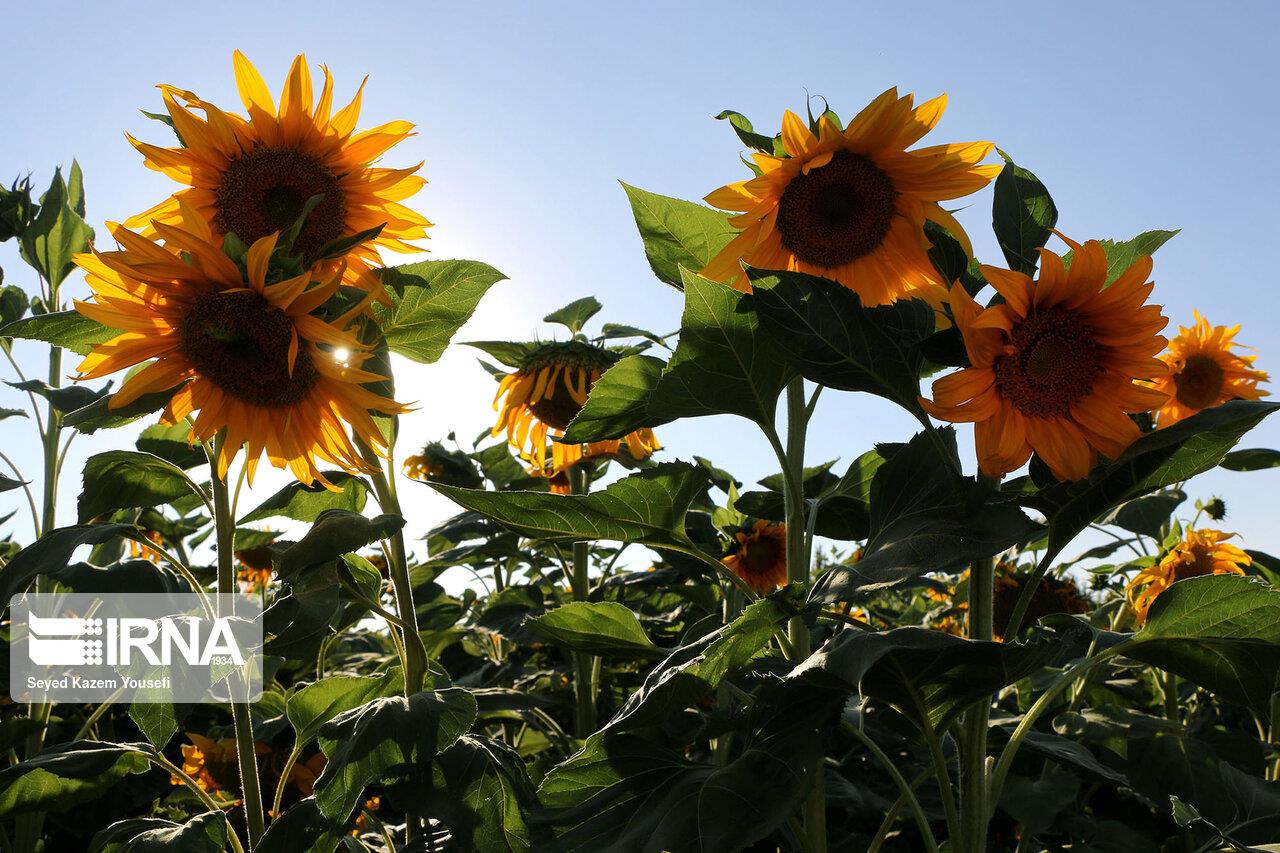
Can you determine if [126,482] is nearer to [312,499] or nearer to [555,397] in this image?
[312,499]

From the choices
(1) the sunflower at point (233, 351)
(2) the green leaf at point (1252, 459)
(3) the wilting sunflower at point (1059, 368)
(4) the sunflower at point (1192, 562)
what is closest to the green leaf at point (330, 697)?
(1) the sunflower at point (233, 351)

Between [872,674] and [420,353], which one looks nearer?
[872,674]

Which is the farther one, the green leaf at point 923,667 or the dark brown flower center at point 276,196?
the dark brown flower center at point 276,196

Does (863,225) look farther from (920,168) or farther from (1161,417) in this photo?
(1161,417)

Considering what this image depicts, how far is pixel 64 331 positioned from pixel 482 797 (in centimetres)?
105

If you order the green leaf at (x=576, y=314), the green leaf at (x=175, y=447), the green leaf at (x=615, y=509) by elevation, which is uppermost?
the green leaf at (x=576, y=314)

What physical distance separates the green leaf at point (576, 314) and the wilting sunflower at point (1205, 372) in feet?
5.05

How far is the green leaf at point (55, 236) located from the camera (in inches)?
97.3

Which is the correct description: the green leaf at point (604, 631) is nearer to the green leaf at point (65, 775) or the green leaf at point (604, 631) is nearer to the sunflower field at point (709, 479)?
the sunflower field at point (709, 479)

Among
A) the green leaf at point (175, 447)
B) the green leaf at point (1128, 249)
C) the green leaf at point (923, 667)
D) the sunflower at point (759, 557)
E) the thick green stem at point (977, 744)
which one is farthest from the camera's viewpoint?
the sunflower at point (759, 557)

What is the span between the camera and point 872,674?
112cm

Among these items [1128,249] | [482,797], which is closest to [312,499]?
[482,797]

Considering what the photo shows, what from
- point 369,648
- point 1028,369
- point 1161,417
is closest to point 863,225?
point 1028,369

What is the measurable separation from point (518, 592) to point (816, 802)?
1545mm
